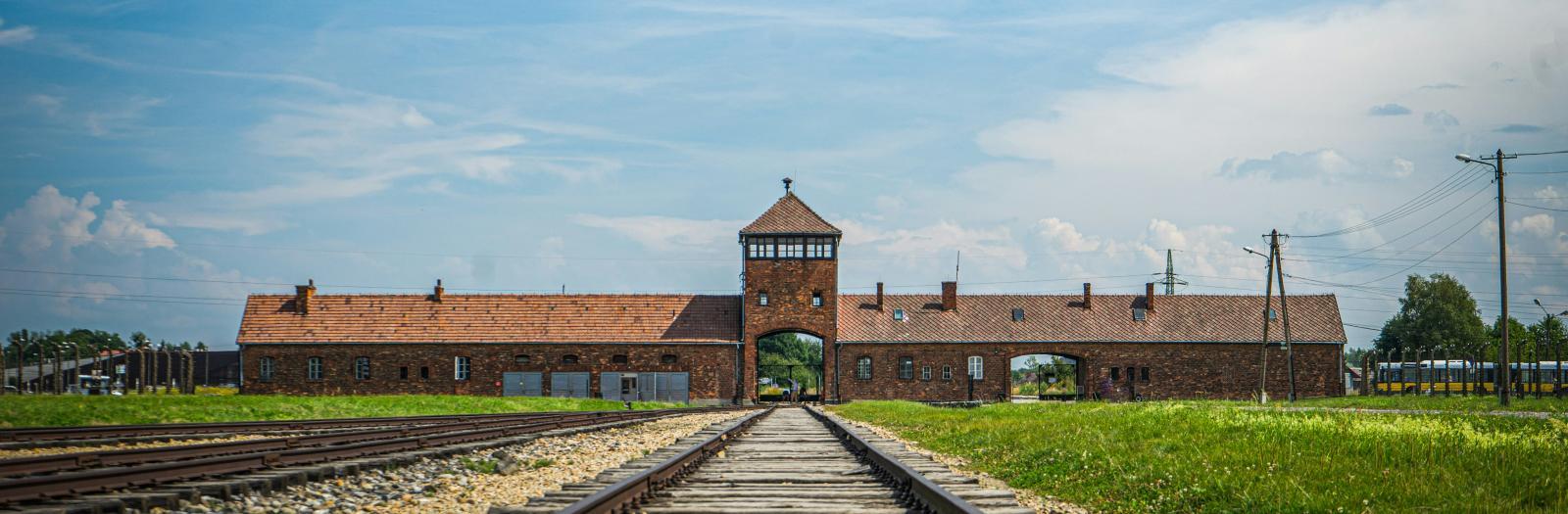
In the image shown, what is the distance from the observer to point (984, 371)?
182 feet

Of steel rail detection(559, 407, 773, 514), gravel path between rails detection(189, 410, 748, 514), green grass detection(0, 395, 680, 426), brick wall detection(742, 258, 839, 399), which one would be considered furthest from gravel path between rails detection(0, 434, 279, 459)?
brick wall detection(742, 258, 839, 399)

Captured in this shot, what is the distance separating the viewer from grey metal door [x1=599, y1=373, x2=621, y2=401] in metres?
52.7

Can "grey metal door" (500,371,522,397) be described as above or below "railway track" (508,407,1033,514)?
below

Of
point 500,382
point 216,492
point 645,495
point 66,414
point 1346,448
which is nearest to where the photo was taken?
point 645,495

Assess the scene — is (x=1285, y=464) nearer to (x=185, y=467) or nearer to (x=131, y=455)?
(x=185, y=467)

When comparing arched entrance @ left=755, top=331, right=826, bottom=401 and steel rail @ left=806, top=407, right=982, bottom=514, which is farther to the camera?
arched entrance @ left=755, top=331, right=826, bottom=401

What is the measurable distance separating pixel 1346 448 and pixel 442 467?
904 cm

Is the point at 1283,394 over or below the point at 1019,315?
below

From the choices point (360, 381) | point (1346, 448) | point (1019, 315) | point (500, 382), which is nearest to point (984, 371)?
point (1019, 315)

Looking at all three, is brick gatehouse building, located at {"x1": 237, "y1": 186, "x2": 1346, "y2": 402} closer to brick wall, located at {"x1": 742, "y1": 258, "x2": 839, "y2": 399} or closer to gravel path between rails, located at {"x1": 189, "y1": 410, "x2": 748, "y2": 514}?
brick wall, located at {"x1": 742, "y1": 258, "x2": 839, "y2": 399}

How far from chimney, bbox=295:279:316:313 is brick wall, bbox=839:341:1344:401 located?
24813 millimetres

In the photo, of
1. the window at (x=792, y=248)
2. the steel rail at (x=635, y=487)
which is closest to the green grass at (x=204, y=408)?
the window at (x=792, y=248)

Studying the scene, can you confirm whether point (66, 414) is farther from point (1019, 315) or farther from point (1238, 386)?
point (1238, 386)

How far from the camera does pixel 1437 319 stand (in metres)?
88.1
